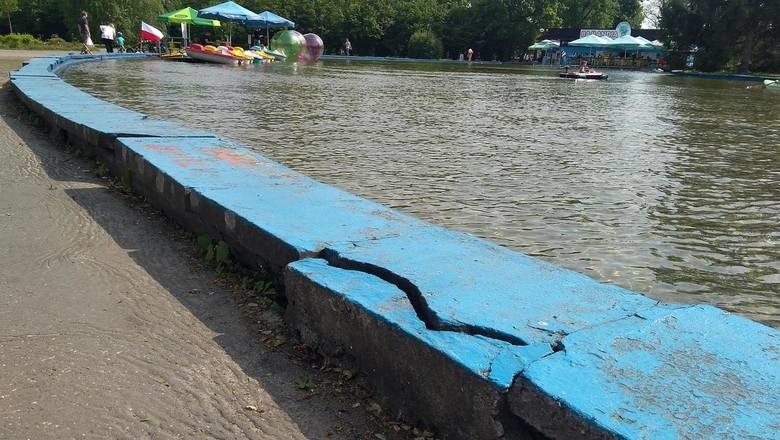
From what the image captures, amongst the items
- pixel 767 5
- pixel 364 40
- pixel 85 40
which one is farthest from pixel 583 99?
pixel 364 40

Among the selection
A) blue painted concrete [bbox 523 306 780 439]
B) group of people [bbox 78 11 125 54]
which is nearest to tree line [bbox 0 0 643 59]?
group of people [bbox 78 11 125 54]

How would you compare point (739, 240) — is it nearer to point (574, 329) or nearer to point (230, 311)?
point (574, 329)

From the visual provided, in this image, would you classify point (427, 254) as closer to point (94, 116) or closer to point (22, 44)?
point (94, 116)

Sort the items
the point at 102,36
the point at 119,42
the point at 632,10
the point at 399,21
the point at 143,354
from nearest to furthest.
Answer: the point at 143,354, the point at 102,36, the point at 119,42, the point at 399,21, the point at 632,10

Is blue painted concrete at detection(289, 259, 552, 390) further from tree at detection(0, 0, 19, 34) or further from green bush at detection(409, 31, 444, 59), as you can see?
tree at detection(0, 0, 19, 34)

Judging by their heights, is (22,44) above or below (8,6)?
below

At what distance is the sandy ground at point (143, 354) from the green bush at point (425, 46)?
55366 millimetres

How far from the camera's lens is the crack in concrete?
83.6 inches

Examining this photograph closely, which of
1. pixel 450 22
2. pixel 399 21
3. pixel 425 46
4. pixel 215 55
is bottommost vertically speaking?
pixel 215 55

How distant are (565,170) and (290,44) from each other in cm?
3015

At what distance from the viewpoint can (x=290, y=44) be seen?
3506 centimetres

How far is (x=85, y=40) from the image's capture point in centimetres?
2619

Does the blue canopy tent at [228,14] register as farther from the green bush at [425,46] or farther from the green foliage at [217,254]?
the green foliage at [217,254]

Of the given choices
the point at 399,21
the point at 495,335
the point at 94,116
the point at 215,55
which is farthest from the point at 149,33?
the point at 495,335
